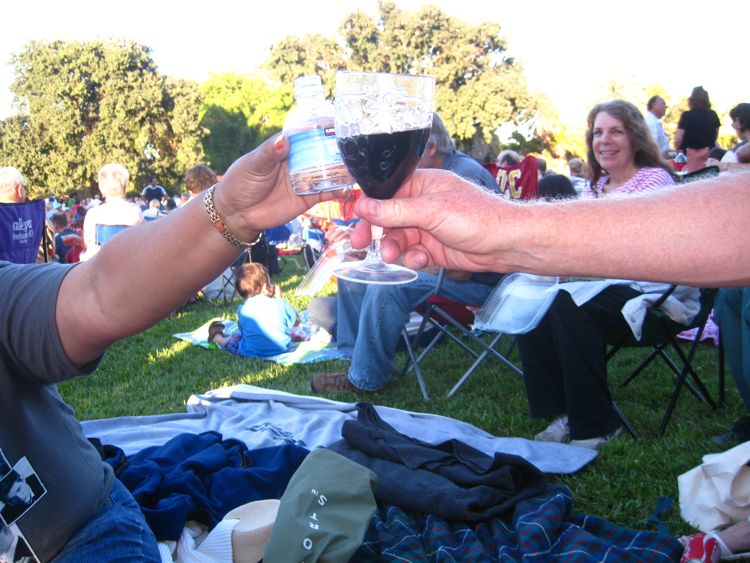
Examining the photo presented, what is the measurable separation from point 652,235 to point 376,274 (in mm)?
690

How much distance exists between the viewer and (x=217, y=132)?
5009 cm

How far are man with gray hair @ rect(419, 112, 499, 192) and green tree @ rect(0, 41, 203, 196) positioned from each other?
3838 cm

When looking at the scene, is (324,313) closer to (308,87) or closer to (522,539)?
(522,539)

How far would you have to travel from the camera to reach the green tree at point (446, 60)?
43000 millimetres

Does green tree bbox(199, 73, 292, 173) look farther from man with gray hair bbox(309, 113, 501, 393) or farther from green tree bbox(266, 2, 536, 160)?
man with gray hair bbox(309, 113, 501, 393)

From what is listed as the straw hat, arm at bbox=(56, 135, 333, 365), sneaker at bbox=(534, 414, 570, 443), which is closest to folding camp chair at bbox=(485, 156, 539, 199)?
sneaker at bbox=(534, 414, 570, 443)

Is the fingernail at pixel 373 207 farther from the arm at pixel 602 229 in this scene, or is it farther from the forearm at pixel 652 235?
the forearm at pixel 652 235

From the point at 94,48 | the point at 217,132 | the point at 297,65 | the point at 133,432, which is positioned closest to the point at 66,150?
the point at 94,48

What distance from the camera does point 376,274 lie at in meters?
1.64

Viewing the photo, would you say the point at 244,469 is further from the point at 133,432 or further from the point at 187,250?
the point at 187,250

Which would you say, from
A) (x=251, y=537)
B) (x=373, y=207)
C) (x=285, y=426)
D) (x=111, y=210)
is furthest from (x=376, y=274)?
(x=111, y=210)

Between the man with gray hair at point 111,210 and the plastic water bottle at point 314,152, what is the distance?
22.1ft

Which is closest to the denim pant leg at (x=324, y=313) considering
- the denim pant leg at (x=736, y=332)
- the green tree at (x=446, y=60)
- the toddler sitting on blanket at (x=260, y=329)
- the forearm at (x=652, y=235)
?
the toddler sitting on blanket at (x=260, y=329)

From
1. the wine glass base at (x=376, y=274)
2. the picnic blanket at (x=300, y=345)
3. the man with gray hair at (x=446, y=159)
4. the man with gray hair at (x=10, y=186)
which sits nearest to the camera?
the wine glass base at (x=376, y=274)
